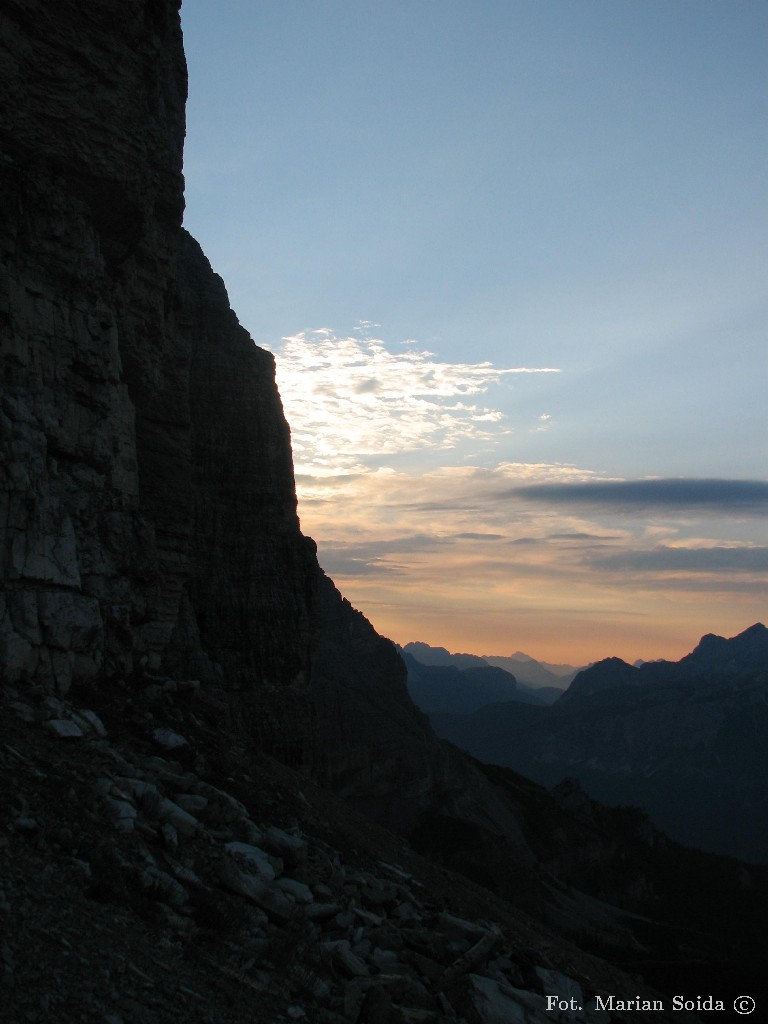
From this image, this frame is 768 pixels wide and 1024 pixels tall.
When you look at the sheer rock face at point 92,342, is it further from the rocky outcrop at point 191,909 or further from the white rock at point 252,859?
the white rock at point 252,859

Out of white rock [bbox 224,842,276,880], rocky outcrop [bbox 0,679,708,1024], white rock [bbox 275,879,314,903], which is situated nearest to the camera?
rocky outcrop [bbox 0,679,708,1024]

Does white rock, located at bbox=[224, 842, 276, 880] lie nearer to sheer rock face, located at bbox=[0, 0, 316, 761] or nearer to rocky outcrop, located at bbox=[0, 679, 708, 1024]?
rocky outcrop, located at bbox=[0, 679, 708, 1024]

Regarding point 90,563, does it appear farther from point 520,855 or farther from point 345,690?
point 520,855

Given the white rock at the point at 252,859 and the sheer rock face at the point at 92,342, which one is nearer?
the white rock at the point at 252,859

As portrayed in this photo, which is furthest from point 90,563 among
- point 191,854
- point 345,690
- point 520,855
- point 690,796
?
point 690,796

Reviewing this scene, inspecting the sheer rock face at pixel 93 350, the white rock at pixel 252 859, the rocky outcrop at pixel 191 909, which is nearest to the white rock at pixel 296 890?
the rocky outcrop at pixel 191 909

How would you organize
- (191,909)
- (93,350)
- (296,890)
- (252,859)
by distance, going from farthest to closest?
(93,350)
(252,859)
(296,890)
(191,909)

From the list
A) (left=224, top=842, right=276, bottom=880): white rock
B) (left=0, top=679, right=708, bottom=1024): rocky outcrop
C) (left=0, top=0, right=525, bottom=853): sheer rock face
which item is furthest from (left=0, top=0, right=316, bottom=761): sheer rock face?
(left=224, top=842, right=276, bottom=880): white rock

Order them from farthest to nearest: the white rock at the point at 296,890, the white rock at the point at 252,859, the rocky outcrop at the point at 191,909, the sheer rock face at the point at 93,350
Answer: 1. the sheer rock face at the point at 93,350
2. the white rock at the point at 252,859
3. the white rock at the point at 296,890
4. the rocky outcrop at the point at 191,909

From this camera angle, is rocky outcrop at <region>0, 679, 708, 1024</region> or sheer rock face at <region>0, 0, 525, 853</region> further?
sheer rock face at <region>0, 0, 525, 853</region>

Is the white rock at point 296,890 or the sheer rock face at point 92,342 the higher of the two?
the sheer rock face at point 92,342

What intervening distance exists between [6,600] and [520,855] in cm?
6671

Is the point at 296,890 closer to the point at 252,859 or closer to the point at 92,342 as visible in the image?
the point at 252,859

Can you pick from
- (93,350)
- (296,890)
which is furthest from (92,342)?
(296,890)
